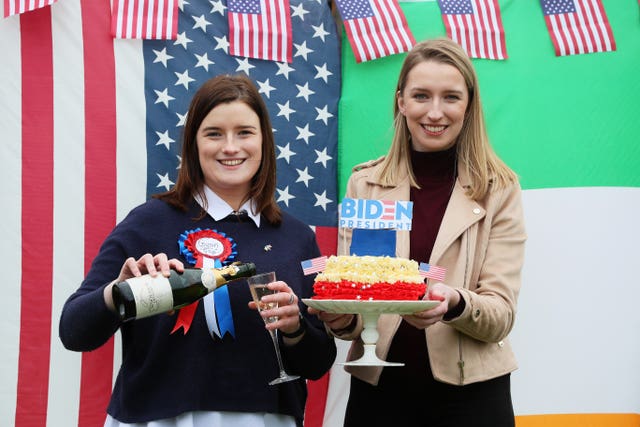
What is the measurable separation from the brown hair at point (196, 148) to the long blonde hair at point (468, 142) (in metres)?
0.42

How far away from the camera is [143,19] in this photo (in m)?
3.42

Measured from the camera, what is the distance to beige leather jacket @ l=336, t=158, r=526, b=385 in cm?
248

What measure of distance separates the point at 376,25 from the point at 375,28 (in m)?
0.01

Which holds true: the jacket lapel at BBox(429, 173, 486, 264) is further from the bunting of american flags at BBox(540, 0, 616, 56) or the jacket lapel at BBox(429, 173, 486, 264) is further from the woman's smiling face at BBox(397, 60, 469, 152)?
the bunting of american flags at BBox(540, 0, 616, 56)

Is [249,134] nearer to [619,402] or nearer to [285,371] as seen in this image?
[285,371]

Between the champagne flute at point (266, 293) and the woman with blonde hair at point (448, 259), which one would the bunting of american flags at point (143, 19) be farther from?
the champagne flute at point (266, 293)

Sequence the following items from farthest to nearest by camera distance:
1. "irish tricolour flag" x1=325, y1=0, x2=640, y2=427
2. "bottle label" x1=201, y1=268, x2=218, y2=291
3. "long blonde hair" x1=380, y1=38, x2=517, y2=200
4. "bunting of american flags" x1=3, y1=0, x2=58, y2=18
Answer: "irish tricolour flag" x1=325, y1=0, x2=640, y2=427, "bunting of american flags" x1=3, y1=0, x2=58, y2=18, "long blonde hair" x1=380, y1=38, x2=517, y2=200, "bottle label" x1=201, y1=268, x2=218, y2=291

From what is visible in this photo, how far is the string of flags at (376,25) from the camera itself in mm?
3449

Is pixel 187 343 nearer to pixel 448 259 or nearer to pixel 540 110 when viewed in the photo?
pixel 448 259

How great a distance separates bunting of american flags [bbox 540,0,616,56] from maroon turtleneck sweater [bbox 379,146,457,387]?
1.32 meters

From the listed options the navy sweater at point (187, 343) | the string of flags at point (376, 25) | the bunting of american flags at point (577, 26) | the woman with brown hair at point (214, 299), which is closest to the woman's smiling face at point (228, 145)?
the woman with brown hair at point (214, 299)

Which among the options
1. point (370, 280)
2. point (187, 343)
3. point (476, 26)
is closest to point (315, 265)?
point (370, 280)

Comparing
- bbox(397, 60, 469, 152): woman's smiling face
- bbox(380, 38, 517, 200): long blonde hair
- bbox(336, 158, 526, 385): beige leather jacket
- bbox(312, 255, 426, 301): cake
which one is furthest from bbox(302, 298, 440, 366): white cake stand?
bbox(397, 60, 469, 152): woman's smiling face

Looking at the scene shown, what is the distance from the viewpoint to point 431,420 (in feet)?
8.29
